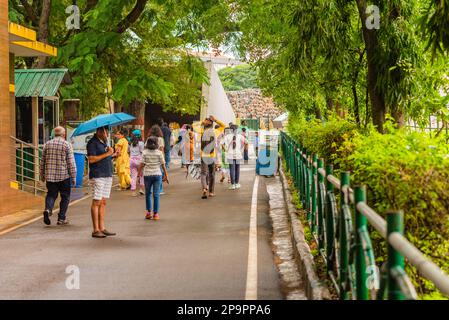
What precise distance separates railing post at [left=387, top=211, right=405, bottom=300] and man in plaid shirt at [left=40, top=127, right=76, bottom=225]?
9981 millimetres

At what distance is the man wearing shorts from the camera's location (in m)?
11.8

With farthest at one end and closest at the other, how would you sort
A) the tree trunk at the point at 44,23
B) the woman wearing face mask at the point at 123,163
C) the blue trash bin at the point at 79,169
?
the tree trunk at the point at 44,23
the blue trash bin at the point at 79,169
the woman wearing face mask at the point at 123,163

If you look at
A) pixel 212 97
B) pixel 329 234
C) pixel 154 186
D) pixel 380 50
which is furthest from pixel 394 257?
pixel 212 97

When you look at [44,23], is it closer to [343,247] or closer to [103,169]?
[103,169]

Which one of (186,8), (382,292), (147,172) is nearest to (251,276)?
(382,292)

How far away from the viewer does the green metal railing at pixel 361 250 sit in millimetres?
3543

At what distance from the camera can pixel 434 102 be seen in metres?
13.3

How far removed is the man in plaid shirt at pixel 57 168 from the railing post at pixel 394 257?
9.98 metres

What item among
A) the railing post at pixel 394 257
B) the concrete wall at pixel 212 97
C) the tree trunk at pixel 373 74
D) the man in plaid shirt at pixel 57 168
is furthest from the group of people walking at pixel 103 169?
the concrete wall at pixel 212 97

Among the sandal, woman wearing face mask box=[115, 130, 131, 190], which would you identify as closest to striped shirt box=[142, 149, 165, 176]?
the sandal

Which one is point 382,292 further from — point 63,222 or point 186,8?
point 186,8

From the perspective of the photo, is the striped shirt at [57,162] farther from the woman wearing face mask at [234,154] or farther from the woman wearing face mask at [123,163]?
the woman wearing face mask at [234,154]

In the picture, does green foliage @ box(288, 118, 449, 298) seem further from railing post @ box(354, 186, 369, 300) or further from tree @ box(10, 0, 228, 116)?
tree @ box(10, 0, 228, 116)

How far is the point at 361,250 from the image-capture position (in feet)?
16.1
